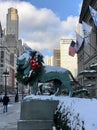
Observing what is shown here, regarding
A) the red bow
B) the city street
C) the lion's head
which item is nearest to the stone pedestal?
the city street

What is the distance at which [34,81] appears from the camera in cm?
1727

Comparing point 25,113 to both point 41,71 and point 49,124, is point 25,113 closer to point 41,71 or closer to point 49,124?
point 49,124

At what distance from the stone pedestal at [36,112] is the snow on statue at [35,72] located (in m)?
1.44

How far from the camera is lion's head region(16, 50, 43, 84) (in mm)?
17141

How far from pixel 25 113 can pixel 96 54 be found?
49.9 m

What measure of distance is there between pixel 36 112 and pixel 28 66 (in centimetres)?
244

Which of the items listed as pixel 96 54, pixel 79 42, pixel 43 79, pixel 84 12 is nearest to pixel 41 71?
pixel 43 79

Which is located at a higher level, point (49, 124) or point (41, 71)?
point (41, 71)

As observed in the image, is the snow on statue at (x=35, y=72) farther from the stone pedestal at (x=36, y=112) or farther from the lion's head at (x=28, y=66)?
the stone pedestal at (x=36, y=112)

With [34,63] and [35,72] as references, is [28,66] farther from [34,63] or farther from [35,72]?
[35,72]

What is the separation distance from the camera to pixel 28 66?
1742cm

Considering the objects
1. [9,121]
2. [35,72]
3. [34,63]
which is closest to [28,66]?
[34,63]

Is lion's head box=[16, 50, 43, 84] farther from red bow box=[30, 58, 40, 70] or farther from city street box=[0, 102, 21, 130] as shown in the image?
city street box=[0, 102, 21, 130]

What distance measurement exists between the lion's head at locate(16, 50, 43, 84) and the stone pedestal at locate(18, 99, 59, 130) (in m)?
1.61
